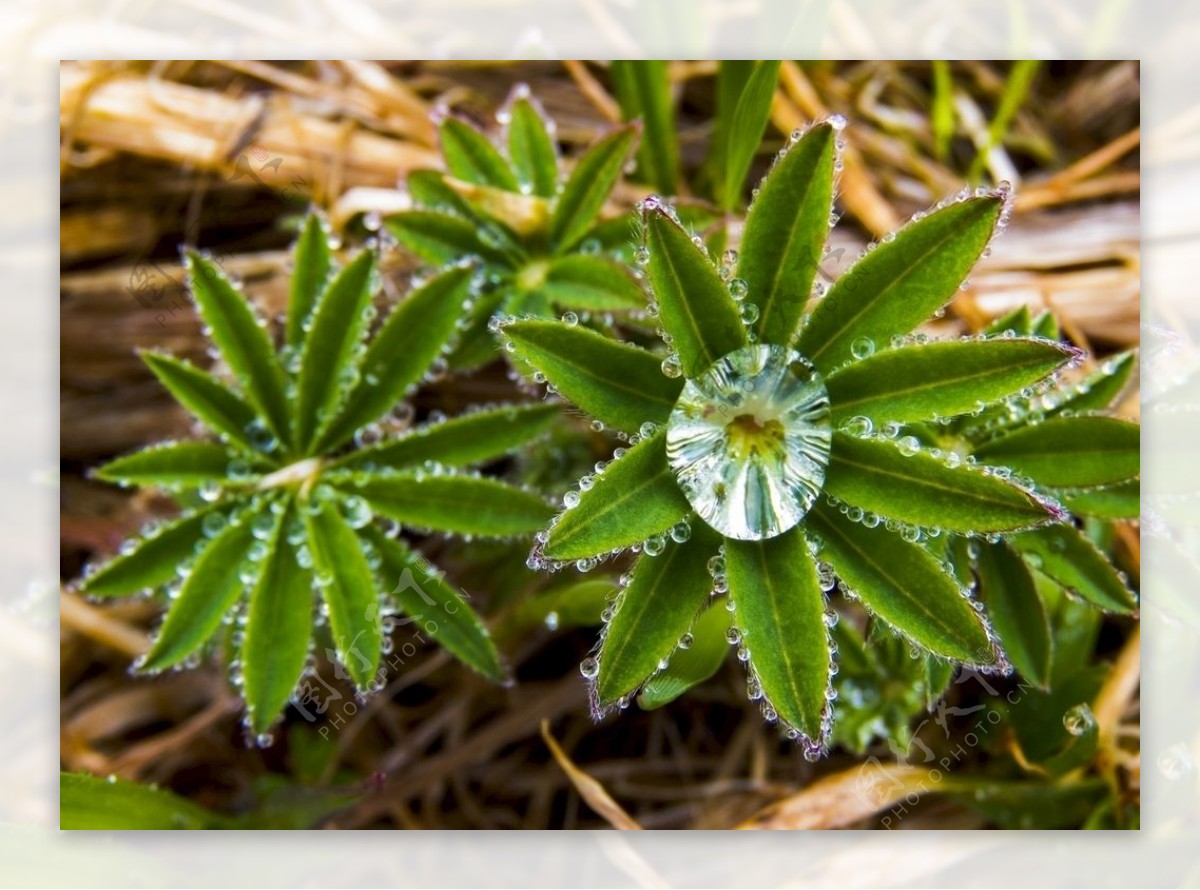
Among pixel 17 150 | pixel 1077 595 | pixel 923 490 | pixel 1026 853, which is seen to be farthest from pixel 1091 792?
pixel 17 150

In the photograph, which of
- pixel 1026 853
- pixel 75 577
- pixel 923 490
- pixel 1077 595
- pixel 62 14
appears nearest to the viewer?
pixel 923 490

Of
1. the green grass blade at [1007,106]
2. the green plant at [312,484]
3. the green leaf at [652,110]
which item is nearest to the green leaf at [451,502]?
the green plant at [312,484]

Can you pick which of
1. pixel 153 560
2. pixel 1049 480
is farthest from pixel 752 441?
pixel 153 560

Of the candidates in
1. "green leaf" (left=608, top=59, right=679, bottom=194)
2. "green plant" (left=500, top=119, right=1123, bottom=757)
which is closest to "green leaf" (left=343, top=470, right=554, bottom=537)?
"green plant" (left=500, top=119, right=1123, bottom=757)

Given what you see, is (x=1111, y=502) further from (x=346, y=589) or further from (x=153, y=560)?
(x=153, y=560)

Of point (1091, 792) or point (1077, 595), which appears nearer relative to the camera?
point (1077, 595)

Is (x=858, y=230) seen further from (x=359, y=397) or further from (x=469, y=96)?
(x=359, y=397)
